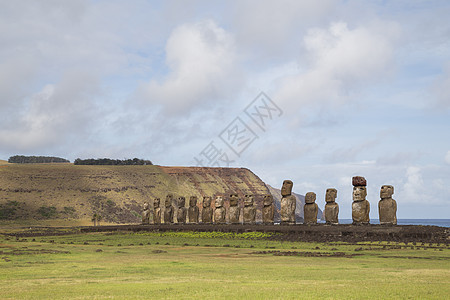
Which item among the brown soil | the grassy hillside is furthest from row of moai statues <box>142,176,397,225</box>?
the grassy hillside

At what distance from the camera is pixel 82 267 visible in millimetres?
17266

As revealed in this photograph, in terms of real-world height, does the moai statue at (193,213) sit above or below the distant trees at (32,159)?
below

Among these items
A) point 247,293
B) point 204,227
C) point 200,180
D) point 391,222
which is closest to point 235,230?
point 204,227

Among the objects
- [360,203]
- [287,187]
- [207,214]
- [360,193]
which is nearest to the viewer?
[360,193]

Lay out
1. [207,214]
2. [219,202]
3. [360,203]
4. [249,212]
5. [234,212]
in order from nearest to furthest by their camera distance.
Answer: [360,203]
[249,212]
[234,212]
[219,202]
[207,214]

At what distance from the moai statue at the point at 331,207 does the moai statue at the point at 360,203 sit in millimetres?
1697

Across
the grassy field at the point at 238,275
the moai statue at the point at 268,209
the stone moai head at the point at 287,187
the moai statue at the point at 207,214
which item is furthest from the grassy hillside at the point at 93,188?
the grassy field at the point at 238,275

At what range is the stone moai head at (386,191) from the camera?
31.8 m

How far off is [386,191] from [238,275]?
63.8ft

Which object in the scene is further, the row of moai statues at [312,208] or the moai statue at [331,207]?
the moai statue at [331,207]

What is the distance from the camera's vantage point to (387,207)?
31.8 m

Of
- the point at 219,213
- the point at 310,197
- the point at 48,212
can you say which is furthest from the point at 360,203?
the point at 48,212

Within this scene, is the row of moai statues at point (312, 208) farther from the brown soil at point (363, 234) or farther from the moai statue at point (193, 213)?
the brown soil at point (363, 234)

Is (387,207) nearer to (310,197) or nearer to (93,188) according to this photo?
(310,197)
